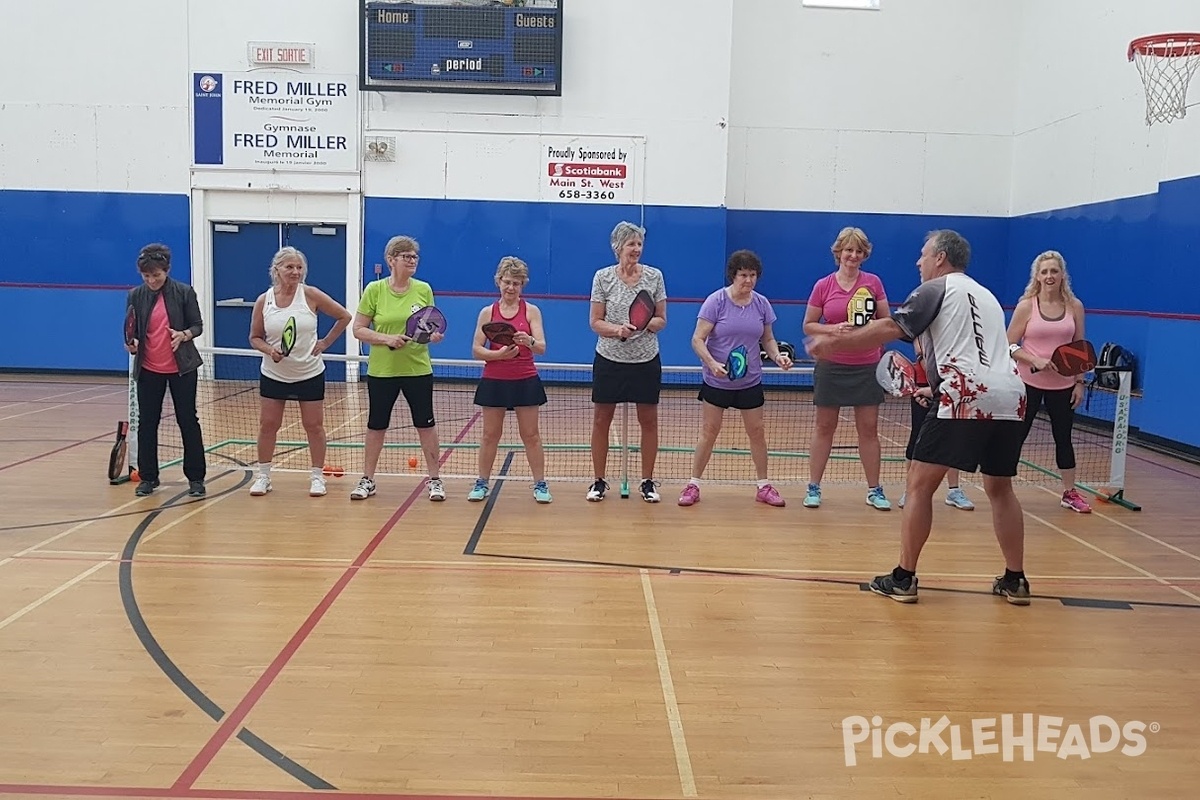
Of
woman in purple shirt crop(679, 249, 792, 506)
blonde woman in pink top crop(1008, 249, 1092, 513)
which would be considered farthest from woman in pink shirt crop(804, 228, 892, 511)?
blonde woman in pink top crop(1008, 249, 1092, 513)

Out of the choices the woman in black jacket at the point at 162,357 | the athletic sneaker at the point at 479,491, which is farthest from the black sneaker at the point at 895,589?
the woman in black jacket at the point at 162,357

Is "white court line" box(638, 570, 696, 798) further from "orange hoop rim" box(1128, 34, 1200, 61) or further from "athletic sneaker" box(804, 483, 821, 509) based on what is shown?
"orange hoop rim" box(1128, 34, 1200, 61)

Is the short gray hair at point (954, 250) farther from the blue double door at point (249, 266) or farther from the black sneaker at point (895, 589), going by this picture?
the blue double door at point (249, 266)

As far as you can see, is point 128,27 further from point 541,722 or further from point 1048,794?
point 1048,794

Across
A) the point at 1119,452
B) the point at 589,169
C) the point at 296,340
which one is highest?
the point at 589,169

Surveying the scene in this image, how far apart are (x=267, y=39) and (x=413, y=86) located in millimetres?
2325

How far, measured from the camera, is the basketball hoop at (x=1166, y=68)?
28.2 ft

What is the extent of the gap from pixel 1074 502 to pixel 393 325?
4885 millimetres

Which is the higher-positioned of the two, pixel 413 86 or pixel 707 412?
pixel 413 86

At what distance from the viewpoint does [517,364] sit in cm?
627

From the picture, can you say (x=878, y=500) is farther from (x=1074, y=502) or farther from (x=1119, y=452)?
(x=1119, y=452)

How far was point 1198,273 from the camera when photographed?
9.20 meters

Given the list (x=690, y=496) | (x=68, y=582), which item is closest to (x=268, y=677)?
(x=68, y=582)

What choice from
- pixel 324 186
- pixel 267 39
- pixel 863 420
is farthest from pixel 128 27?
pixel 863 420
